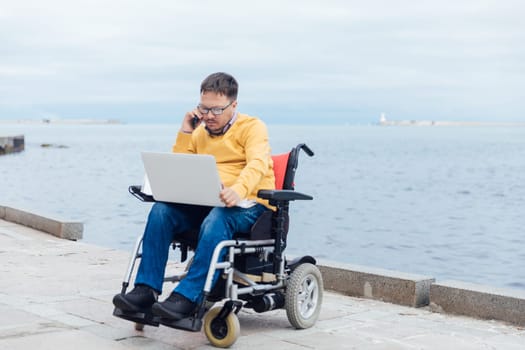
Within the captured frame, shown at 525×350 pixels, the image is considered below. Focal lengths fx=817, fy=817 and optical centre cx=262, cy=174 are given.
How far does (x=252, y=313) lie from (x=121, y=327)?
36.2 inches

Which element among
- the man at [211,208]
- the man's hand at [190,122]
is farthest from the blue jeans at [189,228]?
the man's hand at [190,122]

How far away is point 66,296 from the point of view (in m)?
5.58

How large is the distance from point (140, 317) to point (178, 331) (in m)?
0.38

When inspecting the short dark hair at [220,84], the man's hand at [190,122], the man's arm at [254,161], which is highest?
the short dark hair at [220,84]

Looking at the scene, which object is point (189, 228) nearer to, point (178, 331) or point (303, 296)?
point (178, 331)

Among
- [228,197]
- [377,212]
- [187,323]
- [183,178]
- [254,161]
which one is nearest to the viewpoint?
[187,323]

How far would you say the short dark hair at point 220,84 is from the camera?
4617 mm

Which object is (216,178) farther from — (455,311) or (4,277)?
A: (4,277)

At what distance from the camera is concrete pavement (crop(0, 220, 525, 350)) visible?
4.44 m

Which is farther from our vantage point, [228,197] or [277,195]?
[277,195]

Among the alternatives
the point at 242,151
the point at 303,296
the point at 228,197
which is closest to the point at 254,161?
the point at 242,151

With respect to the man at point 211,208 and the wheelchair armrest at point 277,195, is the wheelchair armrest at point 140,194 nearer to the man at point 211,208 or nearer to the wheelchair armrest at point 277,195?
the man at point 211,208

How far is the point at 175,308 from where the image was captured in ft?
13.9

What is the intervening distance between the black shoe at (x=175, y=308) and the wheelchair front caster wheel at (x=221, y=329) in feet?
0.53
